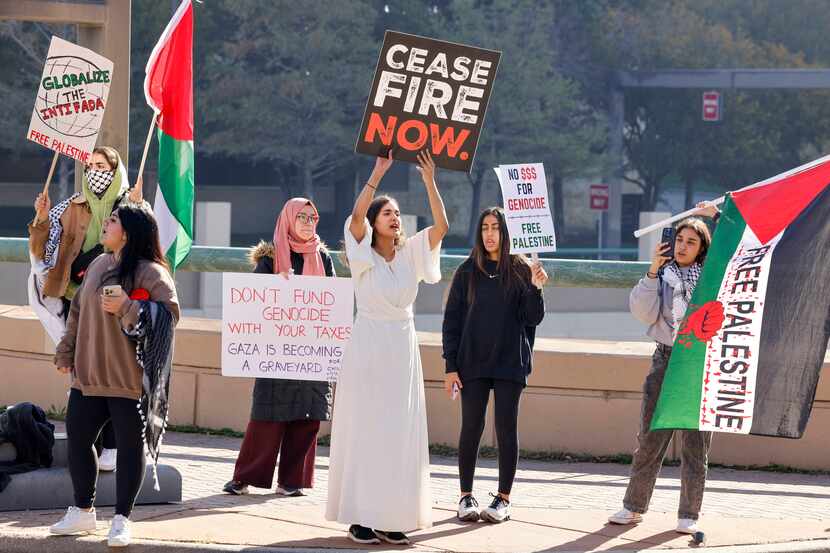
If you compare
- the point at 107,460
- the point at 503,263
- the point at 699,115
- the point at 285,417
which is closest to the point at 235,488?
the point at 285,417

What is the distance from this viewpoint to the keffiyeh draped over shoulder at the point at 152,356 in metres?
6.64

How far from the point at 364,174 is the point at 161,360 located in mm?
43040

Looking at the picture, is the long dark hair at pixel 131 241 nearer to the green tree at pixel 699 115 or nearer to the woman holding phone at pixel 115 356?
the woman holding phone at pixel 115 356

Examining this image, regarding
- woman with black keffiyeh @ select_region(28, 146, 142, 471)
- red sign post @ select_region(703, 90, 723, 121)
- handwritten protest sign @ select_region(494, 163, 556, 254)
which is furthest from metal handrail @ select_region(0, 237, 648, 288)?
red sign post @ select_region(703, 90, 723, 121)

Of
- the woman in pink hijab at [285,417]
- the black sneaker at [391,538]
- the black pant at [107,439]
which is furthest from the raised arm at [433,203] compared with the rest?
the black pant at [107,439]

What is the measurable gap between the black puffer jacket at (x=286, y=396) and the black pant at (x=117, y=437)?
1.49m

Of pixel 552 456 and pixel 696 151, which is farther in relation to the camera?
pixel 696 151

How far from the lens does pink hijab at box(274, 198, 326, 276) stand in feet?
26.5

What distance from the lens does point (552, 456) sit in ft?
32.8

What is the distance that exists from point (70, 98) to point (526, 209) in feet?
9.59

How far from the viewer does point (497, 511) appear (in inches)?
299

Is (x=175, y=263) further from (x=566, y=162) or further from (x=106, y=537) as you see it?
(x=566, y=162)

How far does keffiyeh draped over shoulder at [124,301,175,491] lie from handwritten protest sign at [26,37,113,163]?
2.13 m

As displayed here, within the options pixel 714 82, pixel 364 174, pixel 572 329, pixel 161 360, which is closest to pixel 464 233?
pixel 364 174
